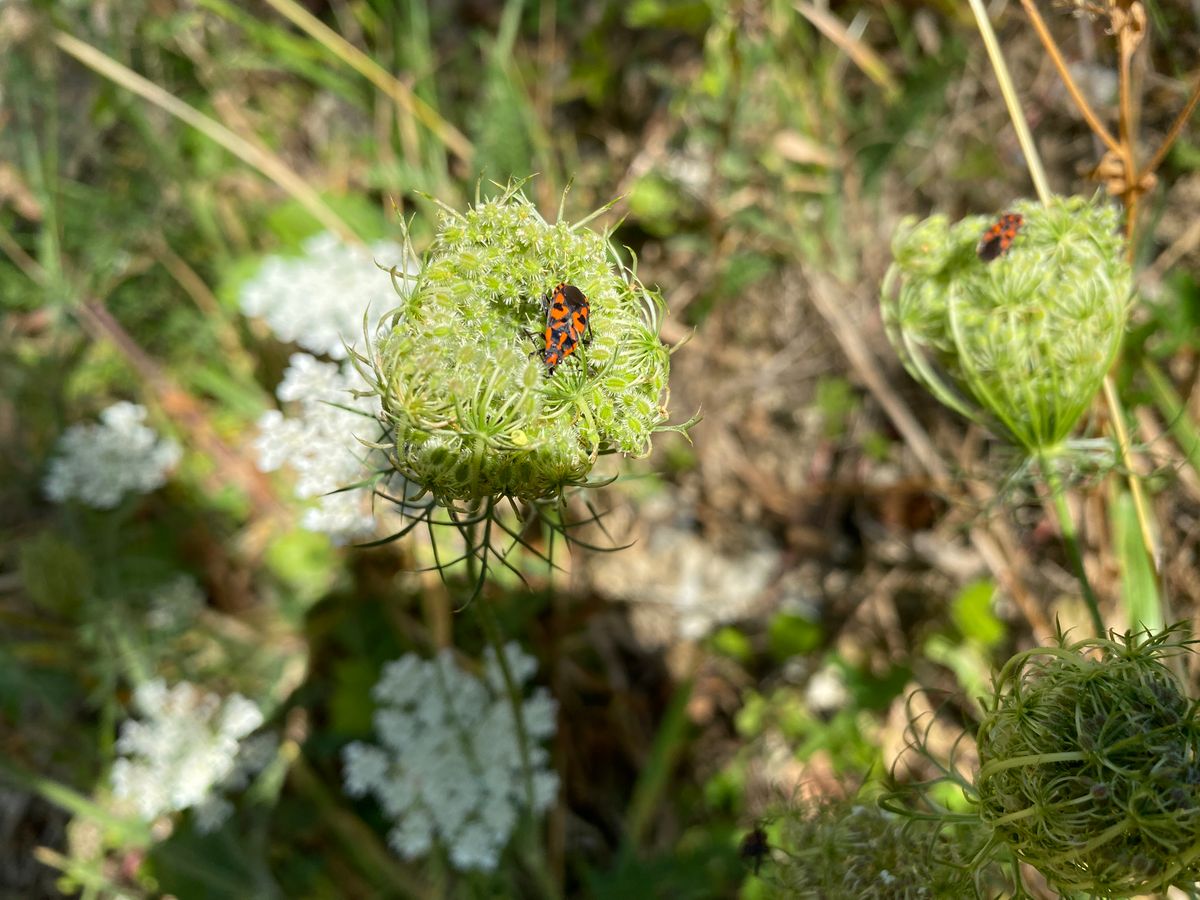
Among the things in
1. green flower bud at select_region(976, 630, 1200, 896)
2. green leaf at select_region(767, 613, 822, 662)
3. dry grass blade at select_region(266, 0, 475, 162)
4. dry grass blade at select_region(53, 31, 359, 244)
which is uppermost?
dry grass blade at select_region(266, 0, 475, 162)

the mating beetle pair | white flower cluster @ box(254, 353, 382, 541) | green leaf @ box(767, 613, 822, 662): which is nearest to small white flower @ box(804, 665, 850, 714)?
green leaf @ box(767, 613, 822, 662)

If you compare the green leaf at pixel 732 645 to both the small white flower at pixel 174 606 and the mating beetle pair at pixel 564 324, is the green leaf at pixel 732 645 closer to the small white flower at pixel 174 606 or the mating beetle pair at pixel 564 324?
the small white flower at pixel 174 606

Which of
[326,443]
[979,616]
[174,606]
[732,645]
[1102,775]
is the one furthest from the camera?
[732,645]

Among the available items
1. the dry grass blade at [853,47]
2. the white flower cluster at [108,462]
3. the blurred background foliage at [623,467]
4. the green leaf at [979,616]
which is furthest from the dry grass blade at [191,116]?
the green leaf at [979,616]

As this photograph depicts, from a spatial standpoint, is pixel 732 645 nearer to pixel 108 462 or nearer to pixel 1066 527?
pixel 1066 527

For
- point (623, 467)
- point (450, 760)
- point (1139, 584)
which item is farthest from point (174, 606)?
point (1139, 584)

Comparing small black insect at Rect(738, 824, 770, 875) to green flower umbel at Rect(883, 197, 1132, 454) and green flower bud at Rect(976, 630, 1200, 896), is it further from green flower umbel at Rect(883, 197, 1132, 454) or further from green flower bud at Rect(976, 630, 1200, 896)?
green flower umbel at Rect(883, 197, 1132, 454)
